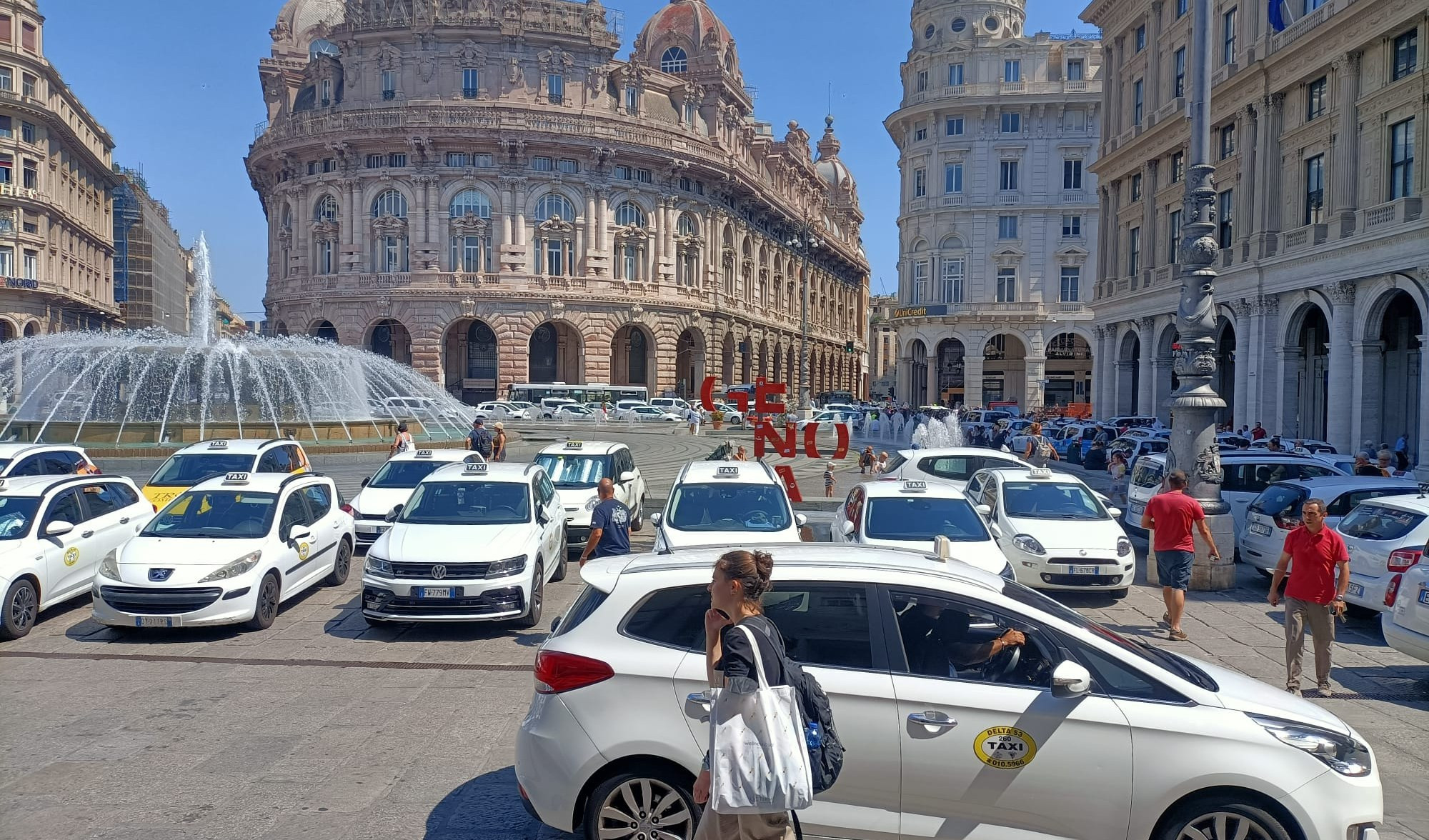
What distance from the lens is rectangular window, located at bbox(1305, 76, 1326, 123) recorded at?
93.0 feet

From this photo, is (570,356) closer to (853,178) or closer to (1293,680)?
(1293,680)

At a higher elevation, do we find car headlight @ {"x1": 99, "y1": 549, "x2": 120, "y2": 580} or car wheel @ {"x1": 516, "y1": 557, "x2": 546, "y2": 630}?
car headlight @ {"x1": 99, "y1": 549, "x2": 120, "y2": 580}

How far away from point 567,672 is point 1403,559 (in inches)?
336

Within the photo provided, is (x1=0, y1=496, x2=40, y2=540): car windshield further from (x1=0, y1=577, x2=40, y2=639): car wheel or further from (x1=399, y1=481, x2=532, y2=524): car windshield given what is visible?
(x1=399, y1=481, x2=532, y2=524): car windshield

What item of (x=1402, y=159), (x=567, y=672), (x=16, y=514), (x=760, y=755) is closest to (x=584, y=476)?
(x=16, y=514)

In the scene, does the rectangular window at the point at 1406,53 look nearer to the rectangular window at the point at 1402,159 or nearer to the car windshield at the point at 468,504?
the rectangular window at the point at 1402,159

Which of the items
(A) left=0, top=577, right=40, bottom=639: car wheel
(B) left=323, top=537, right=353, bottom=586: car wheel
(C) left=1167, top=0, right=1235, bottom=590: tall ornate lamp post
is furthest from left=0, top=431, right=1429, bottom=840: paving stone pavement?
(C) left=1167, top=0, right=1235, bottom=590: tall ornate lamp post

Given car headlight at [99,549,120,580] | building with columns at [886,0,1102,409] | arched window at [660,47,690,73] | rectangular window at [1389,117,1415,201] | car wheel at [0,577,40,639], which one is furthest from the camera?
arched window at [660,47,690,73]

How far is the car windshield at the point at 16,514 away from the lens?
992cm

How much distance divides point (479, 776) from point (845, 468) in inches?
993

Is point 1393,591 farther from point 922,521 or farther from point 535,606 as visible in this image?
point 535,606

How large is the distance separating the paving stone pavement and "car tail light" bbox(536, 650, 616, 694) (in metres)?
1.08

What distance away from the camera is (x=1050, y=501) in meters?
12.9

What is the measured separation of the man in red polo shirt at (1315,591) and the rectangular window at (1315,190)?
24.6m
